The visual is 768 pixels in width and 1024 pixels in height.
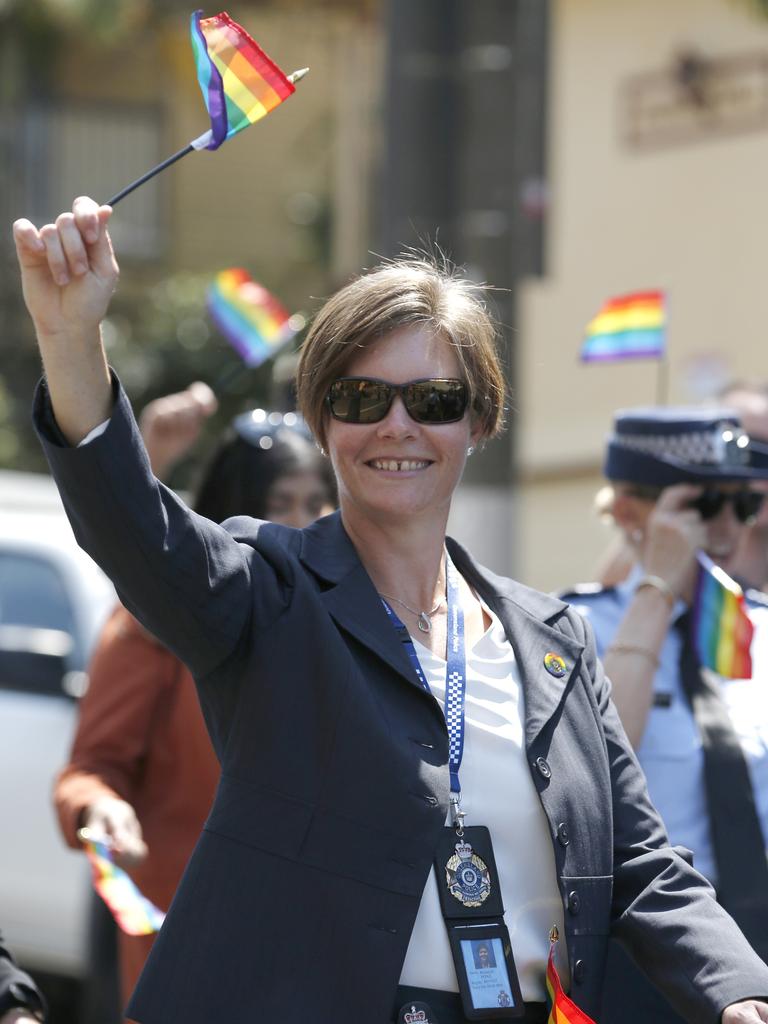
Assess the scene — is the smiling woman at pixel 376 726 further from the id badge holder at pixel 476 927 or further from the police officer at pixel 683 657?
the police officer at pixel 683 657

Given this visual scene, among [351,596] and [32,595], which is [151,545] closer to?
[351,596]

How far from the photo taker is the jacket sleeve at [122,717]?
3664 millimetres

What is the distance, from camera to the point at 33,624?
6664 mm

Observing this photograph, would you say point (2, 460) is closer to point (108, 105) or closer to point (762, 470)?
point (108, 105)

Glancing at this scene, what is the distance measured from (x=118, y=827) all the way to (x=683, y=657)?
117 cm

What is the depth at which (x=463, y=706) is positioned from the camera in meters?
2.32

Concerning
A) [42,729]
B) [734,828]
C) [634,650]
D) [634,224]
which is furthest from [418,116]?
[634,224]

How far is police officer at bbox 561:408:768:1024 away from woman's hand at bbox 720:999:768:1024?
1.27ft

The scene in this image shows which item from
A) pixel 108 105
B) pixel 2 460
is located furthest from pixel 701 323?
pixel 108 105

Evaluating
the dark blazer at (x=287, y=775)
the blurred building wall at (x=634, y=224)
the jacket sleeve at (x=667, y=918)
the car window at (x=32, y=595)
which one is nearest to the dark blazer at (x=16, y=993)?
the dark blazer at (x=287, y=775)

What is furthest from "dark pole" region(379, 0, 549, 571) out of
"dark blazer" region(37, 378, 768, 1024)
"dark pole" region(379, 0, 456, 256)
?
"dark blazer" region(37, 378, 768, 1024)

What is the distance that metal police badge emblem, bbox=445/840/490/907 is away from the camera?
7.22 ft

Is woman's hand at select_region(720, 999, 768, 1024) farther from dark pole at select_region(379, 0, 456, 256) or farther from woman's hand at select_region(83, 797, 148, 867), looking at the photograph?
dark pole at select_region(379, 0, 456, 256)

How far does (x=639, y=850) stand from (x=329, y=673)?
0.58 m
